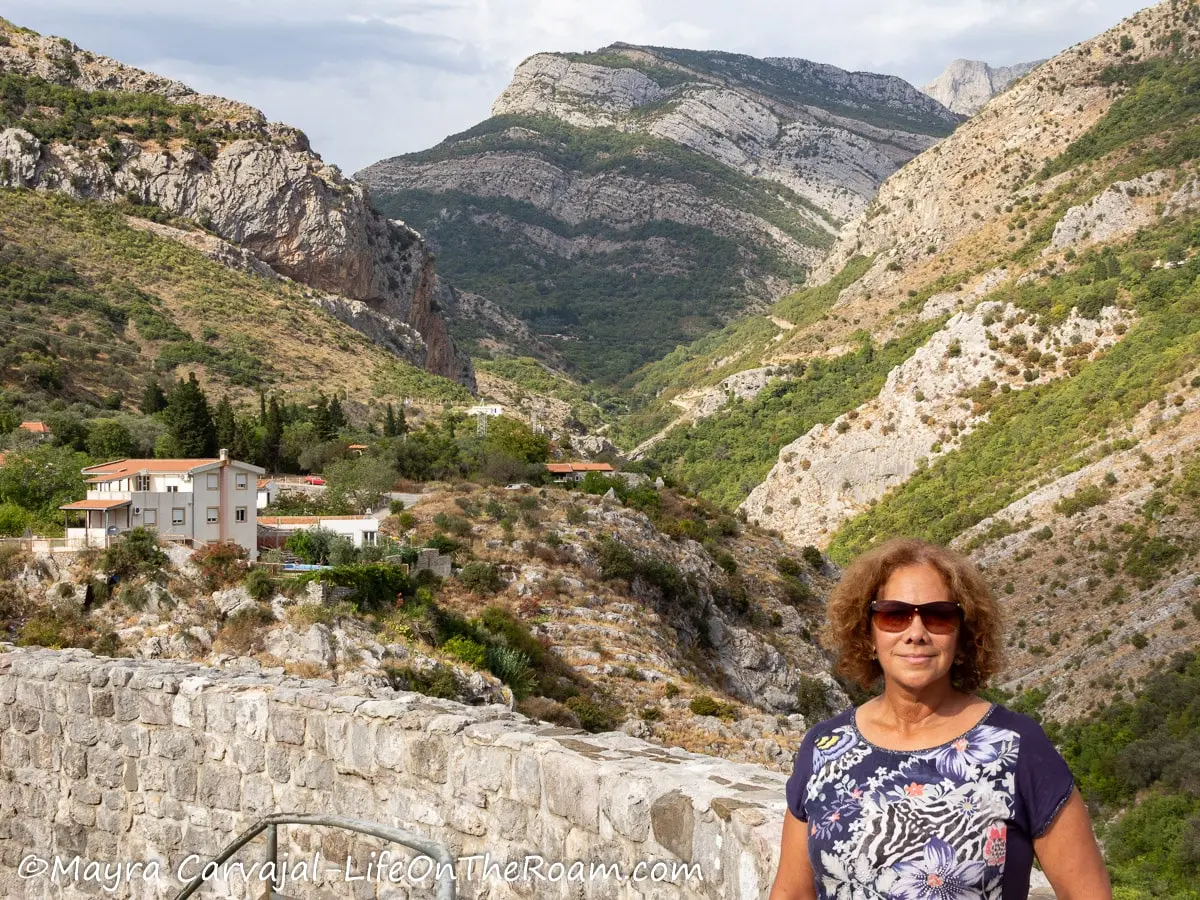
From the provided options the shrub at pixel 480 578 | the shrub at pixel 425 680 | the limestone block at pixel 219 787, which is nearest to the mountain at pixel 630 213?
the shrub at pixel 480 578

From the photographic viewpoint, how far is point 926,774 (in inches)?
104

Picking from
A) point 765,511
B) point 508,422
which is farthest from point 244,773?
point 765,511

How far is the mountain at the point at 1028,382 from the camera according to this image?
30.6m

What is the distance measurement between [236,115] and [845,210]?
405ft

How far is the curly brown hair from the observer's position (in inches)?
112

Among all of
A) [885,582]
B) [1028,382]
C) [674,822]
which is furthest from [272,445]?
[885,582]

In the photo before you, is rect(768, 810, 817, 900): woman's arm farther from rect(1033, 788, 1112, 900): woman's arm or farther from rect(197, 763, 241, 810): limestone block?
rect(197, 763, 241, 810): limestone block

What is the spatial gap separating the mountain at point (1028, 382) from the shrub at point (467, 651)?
600 inches

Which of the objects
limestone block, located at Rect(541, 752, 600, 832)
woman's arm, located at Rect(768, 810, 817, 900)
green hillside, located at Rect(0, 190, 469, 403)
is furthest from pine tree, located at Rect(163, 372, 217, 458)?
woman's arm, located at Rect(768, 810, 817, 900)

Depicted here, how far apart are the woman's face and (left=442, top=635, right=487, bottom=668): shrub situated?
39.5 feet

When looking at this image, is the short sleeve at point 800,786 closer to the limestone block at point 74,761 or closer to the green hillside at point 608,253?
the limestone block at point 74,761

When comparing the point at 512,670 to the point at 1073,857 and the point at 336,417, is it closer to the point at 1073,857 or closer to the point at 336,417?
the point at 1073,857

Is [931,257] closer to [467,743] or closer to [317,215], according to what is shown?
[317,215]

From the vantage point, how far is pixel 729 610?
29328 mm
